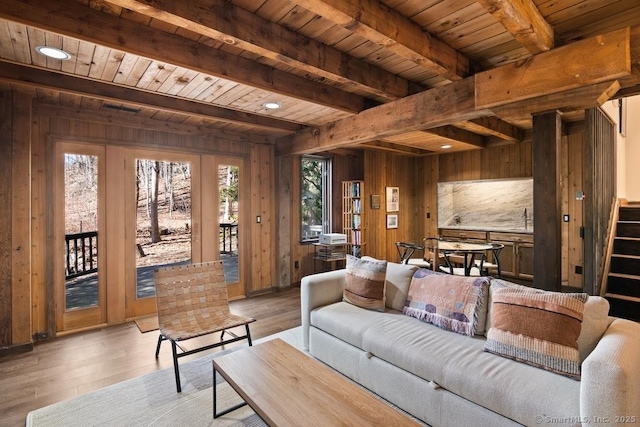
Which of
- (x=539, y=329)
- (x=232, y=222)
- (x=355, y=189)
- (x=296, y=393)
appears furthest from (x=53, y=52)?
(x=355, y=189)

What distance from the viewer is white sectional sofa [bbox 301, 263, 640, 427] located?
4.75 feet

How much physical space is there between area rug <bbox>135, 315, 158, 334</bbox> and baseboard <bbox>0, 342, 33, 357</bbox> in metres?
0.97

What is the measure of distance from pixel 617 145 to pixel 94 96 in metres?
6.81

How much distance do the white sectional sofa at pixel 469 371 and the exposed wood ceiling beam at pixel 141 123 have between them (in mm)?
3075

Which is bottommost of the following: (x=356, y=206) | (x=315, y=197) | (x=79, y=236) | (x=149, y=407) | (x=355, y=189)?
(x=149, y=407)

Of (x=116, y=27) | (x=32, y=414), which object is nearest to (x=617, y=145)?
(x=116, y=27)

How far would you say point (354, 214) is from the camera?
20.1ft

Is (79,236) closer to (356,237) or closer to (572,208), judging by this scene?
(356,237)

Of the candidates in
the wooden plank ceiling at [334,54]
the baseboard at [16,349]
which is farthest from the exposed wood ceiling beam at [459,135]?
→ the baseboard at [16,349]

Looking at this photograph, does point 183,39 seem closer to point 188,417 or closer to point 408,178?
point 188,417

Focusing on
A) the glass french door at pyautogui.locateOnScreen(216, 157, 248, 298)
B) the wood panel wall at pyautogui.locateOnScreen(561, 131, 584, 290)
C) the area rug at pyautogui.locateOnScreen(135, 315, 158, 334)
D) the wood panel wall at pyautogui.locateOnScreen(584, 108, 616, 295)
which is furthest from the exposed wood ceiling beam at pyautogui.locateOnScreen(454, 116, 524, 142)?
the area rug at pyautogui.locateOnScreen(135, 315, 158, 334)

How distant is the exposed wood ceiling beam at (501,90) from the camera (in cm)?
206

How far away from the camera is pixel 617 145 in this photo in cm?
485

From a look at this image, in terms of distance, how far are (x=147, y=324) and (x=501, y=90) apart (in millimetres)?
4369
